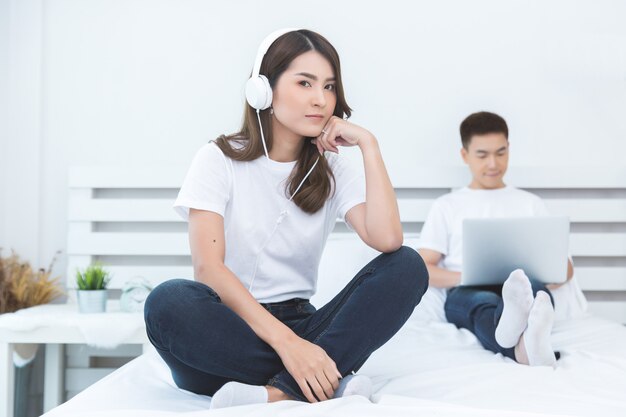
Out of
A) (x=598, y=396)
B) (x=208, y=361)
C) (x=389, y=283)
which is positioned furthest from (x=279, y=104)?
(x=598, y=396)

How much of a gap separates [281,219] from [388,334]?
346mm

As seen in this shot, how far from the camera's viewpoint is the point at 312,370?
126 cm

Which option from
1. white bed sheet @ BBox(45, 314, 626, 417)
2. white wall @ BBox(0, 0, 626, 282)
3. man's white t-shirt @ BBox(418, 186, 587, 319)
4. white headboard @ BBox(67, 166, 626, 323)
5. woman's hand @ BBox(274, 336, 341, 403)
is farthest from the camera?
white wall @ BBox(0, 0, 626, 282)

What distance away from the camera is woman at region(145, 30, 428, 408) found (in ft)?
4.18

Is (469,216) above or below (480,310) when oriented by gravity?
above

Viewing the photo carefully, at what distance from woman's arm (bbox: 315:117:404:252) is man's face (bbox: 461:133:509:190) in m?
0.94

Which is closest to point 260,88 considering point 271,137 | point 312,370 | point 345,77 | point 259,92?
point 259,92

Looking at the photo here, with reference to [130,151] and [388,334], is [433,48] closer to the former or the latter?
[130,151]

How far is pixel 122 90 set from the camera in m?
2.76

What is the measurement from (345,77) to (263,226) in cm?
132

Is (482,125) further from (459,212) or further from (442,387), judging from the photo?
(442,387)

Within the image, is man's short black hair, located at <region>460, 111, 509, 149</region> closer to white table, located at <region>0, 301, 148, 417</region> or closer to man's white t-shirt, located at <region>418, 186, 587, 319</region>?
man's white t-shirt, located at <region>418, 186, 587, 319</region>

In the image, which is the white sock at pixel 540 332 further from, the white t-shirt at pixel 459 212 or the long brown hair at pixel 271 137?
the white t-shirt at pixel 459 212

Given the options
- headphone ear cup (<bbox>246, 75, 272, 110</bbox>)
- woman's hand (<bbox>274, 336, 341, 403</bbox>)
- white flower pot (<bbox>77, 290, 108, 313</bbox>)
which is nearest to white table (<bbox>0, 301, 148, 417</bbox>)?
white flower pot (<bbox>77, 290, 108, 313</bbox>)
